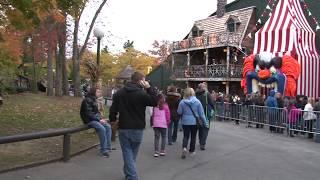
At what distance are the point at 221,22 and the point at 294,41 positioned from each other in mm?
15296

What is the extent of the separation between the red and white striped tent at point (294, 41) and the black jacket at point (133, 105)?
21415mm

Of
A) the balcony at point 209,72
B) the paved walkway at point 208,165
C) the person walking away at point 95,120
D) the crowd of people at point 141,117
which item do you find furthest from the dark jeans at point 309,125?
the balcony at point 209,72

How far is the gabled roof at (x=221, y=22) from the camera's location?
133 ft

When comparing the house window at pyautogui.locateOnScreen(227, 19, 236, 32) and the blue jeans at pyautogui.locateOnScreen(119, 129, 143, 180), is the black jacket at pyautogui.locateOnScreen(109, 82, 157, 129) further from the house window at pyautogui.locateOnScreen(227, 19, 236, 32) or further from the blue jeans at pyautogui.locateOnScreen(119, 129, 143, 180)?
the house window at pyautogui.locateOnScreen(227, 19, 236, 32)

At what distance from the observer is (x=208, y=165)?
10.4m

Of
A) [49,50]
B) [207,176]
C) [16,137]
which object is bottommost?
[207,176]

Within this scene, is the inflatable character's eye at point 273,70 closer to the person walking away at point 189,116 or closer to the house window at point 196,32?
the person walking away at point 189,116

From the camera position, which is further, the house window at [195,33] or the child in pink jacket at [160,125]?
the house window at [195,33]

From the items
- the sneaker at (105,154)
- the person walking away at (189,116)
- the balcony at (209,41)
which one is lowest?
the sneaker at (105,154)

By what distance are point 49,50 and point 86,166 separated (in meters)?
23.2

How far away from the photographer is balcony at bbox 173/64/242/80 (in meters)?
38.3

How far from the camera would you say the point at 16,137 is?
853 cm

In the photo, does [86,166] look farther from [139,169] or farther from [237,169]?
[237,169]

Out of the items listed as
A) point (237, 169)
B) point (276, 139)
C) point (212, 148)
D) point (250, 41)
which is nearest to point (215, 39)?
point (250, 41)
